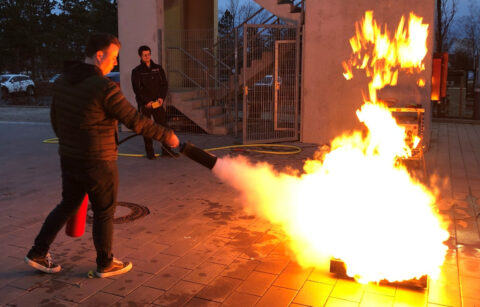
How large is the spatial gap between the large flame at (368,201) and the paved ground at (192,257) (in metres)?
0.21

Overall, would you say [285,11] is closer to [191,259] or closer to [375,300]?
[191,259]

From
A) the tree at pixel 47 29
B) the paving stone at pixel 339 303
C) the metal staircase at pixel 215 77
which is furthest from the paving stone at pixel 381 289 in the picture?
the tree at pixel 47 29

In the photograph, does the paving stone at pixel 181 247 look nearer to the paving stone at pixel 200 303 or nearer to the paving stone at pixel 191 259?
the paving stone at pixel 191 259

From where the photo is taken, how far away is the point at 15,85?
101 feet

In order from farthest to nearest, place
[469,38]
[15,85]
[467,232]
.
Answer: [469,38] → [15,85] → [467,232]

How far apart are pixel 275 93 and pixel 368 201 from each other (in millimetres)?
7041

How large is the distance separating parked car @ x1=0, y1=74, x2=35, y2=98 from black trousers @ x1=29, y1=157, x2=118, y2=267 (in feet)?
97.1

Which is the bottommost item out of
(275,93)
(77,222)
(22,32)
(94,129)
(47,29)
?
(77,222)

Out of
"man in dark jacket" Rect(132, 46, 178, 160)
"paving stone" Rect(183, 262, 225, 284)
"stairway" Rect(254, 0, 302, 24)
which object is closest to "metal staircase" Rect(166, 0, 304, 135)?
"stairway" Rect(254, 0, 302, 24)

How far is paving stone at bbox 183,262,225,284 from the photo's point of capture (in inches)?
165

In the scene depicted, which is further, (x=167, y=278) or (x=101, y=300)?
(x=167, y=278)

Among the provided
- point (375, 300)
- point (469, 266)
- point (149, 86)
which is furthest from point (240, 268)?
point (149, 86)

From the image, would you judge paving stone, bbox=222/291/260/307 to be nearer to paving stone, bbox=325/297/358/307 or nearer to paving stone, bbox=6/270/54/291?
paving stone, bbox=325/297/358/307

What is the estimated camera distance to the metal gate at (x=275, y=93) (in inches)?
463
